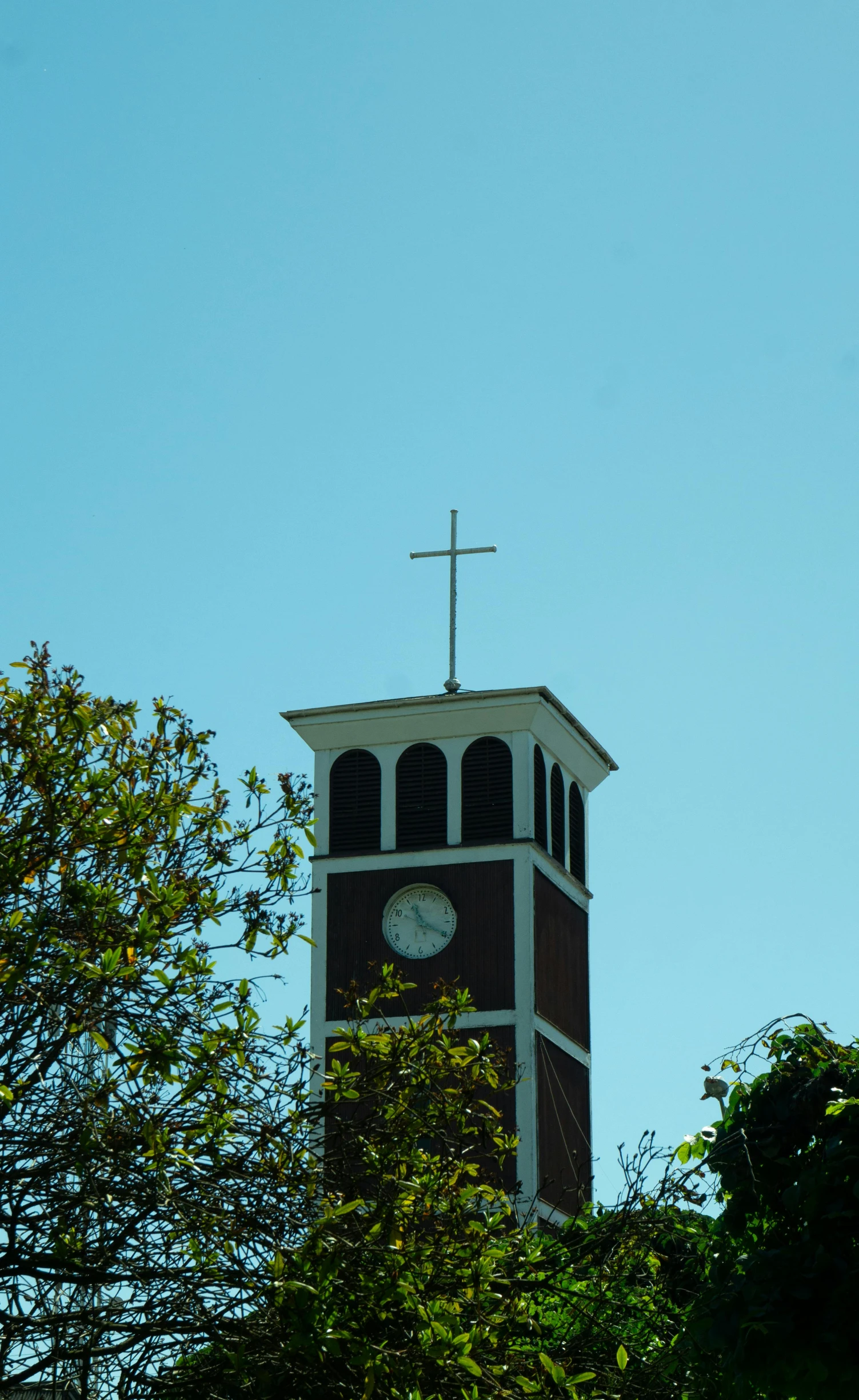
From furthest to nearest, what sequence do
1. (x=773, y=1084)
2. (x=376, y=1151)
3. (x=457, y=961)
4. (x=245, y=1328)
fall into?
(x=457, y=961) → (x=773, y=1084) → (x=376, y=1151) → (x=245, y=1328)

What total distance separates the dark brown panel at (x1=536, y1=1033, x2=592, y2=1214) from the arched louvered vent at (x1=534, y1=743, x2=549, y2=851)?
11.7 ft

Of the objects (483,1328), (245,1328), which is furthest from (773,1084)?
(245,1328)

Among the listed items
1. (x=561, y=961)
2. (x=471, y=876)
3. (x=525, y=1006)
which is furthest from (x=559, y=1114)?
(x=471, y=876)

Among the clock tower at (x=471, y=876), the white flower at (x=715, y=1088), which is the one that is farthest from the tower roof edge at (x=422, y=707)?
the white flower at (x=715, y=1088)

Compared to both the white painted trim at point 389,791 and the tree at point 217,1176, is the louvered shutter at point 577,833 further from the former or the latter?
the tree at point 217,1176

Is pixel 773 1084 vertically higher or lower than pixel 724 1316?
higher

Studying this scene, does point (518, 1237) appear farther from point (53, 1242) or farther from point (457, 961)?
point (457, 961)

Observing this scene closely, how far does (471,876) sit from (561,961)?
2.35 m

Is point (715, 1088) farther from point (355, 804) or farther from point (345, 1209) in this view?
point (355, 804)

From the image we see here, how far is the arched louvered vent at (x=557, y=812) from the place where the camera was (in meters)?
36.0

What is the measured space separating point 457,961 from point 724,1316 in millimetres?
24809

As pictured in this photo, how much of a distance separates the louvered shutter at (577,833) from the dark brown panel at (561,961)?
0.80 metres

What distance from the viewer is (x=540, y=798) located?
35.4 m

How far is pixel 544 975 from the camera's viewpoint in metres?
34.0
